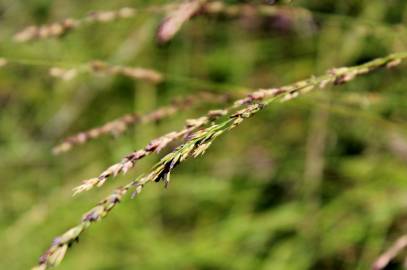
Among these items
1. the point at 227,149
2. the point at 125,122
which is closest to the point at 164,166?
the point at 125,122

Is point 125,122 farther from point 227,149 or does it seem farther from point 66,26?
point 227,149

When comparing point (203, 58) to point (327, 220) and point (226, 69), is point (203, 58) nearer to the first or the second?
point (226, 69)

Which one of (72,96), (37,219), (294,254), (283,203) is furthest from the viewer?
(72,96)

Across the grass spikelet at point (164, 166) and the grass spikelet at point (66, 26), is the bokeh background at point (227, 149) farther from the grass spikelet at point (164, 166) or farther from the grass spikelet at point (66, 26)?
the grass spikelet at point (164, 166)

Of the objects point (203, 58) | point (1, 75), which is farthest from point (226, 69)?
point (1, 75)

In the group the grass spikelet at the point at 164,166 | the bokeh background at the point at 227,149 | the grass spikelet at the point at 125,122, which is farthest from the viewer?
the bokeh background at the point at 227,149

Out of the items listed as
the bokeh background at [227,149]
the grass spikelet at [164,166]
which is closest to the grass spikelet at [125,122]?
the bokeh background at [227,149]

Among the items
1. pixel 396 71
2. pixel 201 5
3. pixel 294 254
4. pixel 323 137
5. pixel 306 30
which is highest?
pixel 201 5

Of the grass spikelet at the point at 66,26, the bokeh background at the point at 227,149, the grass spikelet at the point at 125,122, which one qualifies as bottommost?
the bokeh background at the point at 227,149
